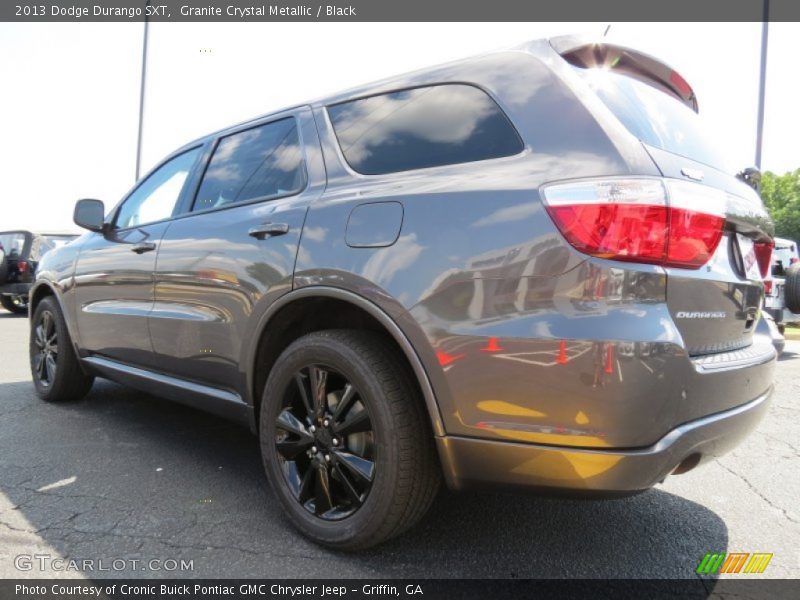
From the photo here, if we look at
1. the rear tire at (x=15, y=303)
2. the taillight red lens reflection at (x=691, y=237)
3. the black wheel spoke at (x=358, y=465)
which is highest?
the taillight red lens reflection at (x=691, y=237)

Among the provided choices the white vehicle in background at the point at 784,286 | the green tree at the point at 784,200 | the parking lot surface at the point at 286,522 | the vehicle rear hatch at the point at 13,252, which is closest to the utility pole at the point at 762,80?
the white vehicle in background at the point at 784,286

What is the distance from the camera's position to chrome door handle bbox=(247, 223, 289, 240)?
237 cm

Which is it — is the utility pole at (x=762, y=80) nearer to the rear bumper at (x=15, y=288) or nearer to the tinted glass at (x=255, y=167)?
the tinted glass at (x=255, y=167)

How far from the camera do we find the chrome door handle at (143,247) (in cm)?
319

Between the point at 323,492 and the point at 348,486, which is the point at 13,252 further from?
the point at 348,486

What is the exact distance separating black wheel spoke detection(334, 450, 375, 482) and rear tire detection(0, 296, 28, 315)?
12444 mm

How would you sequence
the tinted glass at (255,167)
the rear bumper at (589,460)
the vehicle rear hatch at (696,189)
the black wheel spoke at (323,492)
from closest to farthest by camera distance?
the rear bumper at (589,460) → the vehicle rear hatch at (696,189) → the black wheel spoke at (323,492) → the tinted glass at (255,167)

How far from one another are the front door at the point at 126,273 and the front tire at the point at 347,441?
1320 millimetres

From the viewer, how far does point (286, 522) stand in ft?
7.83

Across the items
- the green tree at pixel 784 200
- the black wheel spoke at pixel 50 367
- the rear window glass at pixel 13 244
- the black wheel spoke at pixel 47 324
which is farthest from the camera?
the green tree at pixel 784 200

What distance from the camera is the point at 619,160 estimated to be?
165 centimetres

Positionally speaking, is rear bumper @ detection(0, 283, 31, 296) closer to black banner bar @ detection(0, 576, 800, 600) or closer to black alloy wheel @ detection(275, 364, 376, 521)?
black banner bar @ detection(0, 576, 800, 600)

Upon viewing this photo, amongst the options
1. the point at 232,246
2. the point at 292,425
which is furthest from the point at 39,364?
the point at 292,425

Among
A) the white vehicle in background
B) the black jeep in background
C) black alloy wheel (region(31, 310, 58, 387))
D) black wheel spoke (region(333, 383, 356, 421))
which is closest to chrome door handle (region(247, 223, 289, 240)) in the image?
black wheel spoke (region(333, 383, 356, 421))
